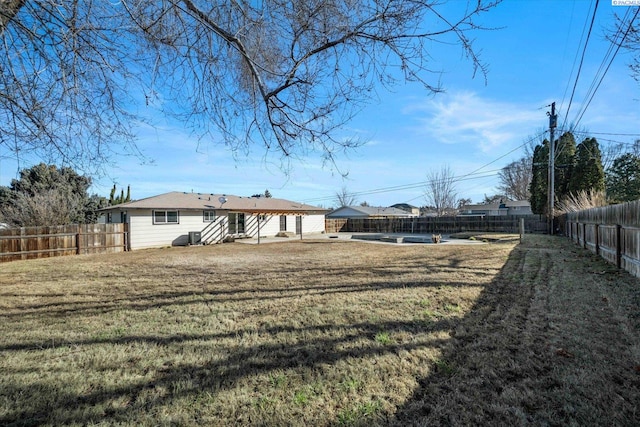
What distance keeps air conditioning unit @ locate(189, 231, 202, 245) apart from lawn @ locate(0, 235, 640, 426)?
1293 cm

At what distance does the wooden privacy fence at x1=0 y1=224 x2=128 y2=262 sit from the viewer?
11.8 meters

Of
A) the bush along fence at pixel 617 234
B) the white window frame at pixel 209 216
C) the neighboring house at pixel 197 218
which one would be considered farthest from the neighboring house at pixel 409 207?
the bush along fence at pixel 617 234

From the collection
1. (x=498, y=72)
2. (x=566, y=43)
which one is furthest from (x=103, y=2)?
(x=566, y=43)

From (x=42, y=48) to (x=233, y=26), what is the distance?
1.96 metres

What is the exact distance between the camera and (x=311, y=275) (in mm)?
7133

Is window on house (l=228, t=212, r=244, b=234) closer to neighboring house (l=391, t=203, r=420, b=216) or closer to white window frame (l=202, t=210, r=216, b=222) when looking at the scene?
white window frame (l=202, t=210, r=216, b=222)

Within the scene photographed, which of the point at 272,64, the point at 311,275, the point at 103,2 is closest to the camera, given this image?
the point at 103,2

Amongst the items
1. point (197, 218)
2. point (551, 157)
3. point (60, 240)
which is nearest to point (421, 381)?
point (60, 240)

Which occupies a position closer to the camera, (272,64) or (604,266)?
(272,64)

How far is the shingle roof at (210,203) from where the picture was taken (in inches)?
701

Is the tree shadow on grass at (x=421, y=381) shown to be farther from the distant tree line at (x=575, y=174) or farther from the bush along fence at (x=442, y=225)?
the bush along fence at (x=442, y=225)

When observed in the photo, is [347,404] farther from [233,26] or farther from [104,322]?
[233,26]

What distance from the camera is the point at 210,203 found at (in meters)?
21.0

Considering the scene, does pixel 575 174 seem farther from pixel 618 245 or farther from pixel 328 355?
pixel 328 355
